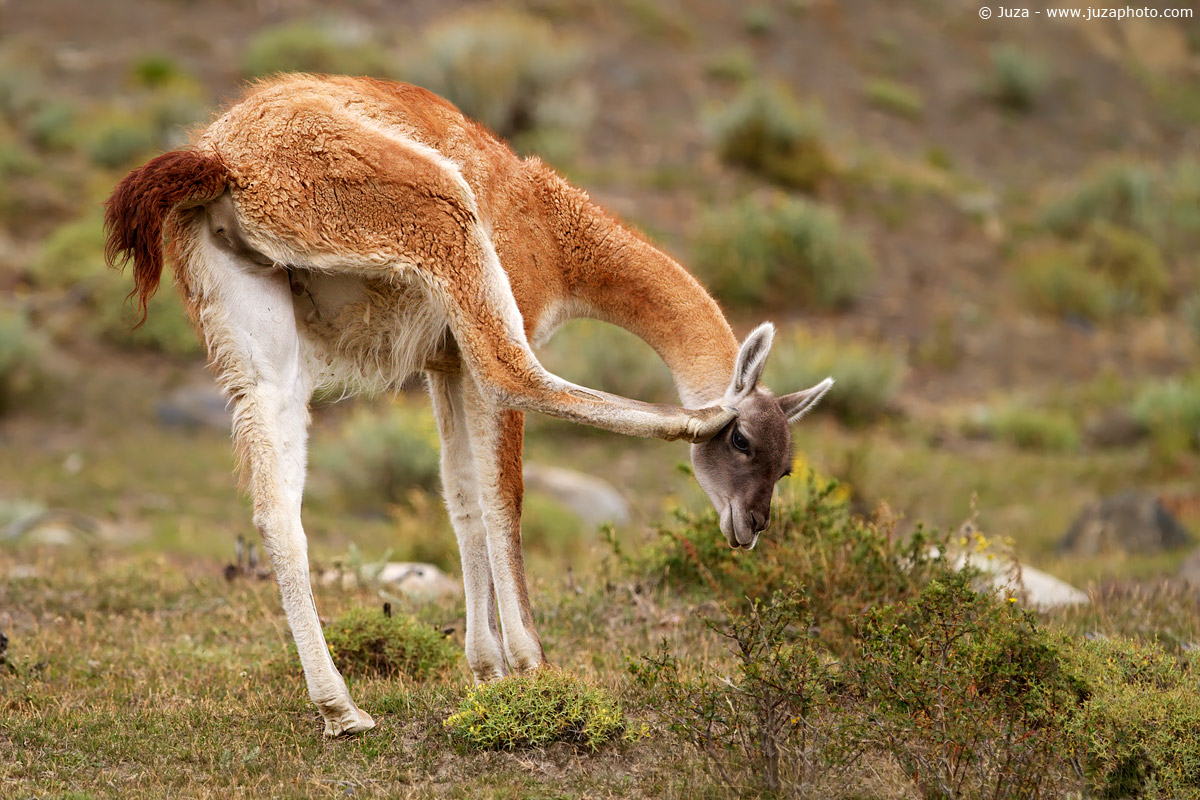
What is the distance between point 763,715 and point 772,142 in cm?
1961

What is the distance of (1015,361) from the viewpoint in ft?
62.1

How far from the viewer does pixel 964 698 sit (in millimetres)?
4781

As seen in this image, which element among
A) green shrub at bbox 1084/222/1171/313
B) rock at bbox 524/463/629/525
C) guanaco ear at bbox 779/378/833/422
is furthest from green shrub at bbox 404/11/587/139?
guanaco ear at bbox 779/378/833/422

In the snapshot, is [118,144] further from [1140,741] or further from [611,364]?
[1140,741]

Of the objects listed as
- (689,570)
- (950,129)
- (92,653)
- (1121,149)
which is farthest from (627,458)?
(1121,149)

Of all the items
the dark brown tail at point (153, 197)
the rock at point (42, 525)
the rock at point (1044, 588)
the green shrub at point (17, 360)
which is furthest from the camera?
the green shrub at point (17, 360)

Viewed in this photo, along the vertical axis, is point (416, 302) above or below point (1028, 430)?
above

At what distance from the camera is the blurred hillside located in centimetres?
1423

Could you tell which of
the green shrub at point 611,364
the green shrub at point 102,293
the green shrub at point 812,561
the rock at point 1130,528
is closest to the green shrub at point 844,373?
the green shrub at point 611,364

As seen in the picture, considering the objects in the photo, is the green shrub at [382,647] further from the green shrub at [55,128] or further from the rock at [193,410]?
the green shrub at [55,128]

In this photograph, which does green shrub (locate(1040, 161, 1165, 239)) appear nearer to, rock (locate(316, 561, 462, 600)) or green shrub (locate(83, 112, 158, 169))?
green shrub (locate(83, 112, 158, 169))

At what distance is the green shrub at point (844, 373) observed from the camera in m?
15.9

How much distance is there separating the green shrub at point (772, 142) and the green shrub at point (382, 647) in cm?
1806

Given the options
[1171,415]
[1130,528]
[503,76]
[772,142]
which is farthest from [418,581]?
[772,142]
